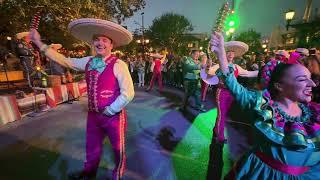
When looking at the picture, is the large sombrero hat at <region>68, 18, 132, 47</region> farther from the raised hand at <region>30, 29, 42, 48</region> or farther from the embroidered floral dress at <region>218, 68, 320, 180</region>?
the embroidered floral dress at <region>218, 68, 320, 180</region>

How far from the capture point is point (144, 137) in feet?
18.8

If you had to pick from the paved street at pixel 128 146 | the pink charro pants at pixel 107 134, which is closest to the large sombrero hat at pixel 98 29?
the pink charro pants at pixel 107 134

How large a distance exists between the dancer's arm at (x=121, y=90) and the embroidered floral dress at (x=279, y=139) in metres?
Result: 1.45

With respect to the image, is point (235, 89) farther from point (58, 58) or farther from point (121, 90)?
point (58, 58)

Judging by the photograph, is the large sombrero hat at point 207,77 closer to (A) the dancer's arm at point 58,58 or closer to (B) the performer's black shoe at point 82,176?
(A) the dancer's arm at point 58,58

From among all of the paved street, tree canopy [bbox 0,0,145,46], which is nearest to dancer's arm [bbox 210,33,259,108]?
the paved street

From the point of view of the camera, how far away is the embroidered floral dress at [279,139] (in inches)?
80.4

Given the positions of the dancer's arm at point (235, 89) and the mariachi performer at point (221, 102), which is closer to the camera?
the dancer's arm at point (235, 89)

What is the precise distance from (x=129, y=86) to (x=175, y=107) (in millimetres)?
5742

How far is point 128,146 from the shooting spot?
5.12 metres

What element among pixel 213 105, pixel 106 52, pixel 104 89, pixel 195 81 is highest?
pixel 106 52

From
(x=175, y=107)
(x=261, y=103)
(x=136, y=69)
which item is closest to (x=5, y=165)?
(x=261, y=103)

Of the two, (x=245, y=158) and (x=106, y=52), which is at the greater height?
(x=106, y=52)

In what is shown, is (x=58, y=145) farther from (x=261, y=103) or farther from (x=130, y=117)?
(x=261, y=103)
